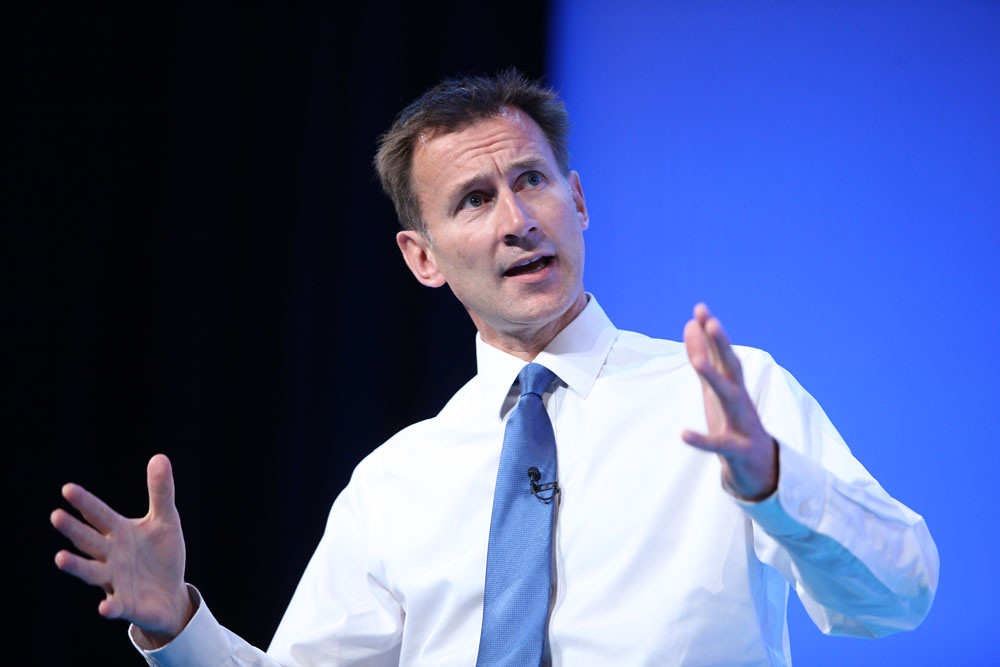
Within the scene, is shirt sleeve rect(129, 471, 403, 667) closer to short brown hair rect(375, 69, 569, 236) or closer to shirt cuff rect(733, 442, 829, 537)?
short brown hair rect(375, 69, 569, 236)

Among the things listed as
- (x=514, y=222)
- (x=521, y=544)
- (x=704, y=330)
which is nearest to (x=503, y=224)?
(x=514, y=222)

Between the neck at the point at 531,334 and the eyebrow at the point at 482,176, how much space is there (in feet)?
0.82

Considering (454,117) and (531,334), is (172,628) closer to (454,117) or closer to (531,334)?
(531,334)

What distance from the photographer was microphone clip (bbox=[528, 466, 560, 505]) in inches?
60.3

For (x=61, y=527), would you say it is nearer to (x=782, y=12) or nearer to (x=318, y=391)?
(x=318, y=391)

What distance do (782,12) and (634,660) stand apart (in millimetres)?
1680

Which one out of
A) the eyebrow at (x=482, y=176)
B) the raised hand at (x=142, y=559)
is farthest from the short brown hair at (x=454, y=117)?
the raised hand at (x=142, y=559)

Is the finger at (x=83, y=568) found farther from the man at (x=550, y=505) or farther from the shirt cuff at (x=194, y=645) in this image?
the shirt cuff at (x=194, y=645)

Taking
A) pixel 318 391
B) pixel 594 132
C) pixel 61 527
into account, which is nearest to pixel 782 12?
pixel 594 132

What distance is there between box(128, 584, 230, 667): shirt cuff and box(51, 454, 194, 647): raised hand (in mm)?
17

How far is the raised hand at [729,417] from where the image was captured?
40.6 inches

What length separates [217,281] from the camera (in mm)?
2498

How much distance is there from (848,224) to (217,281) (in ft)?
5.39

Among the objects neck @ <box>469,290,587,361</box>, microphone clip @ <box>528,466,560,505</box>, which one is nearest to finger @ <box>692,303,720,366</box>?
microphone clip @ <box>528,466,560,505</box>
